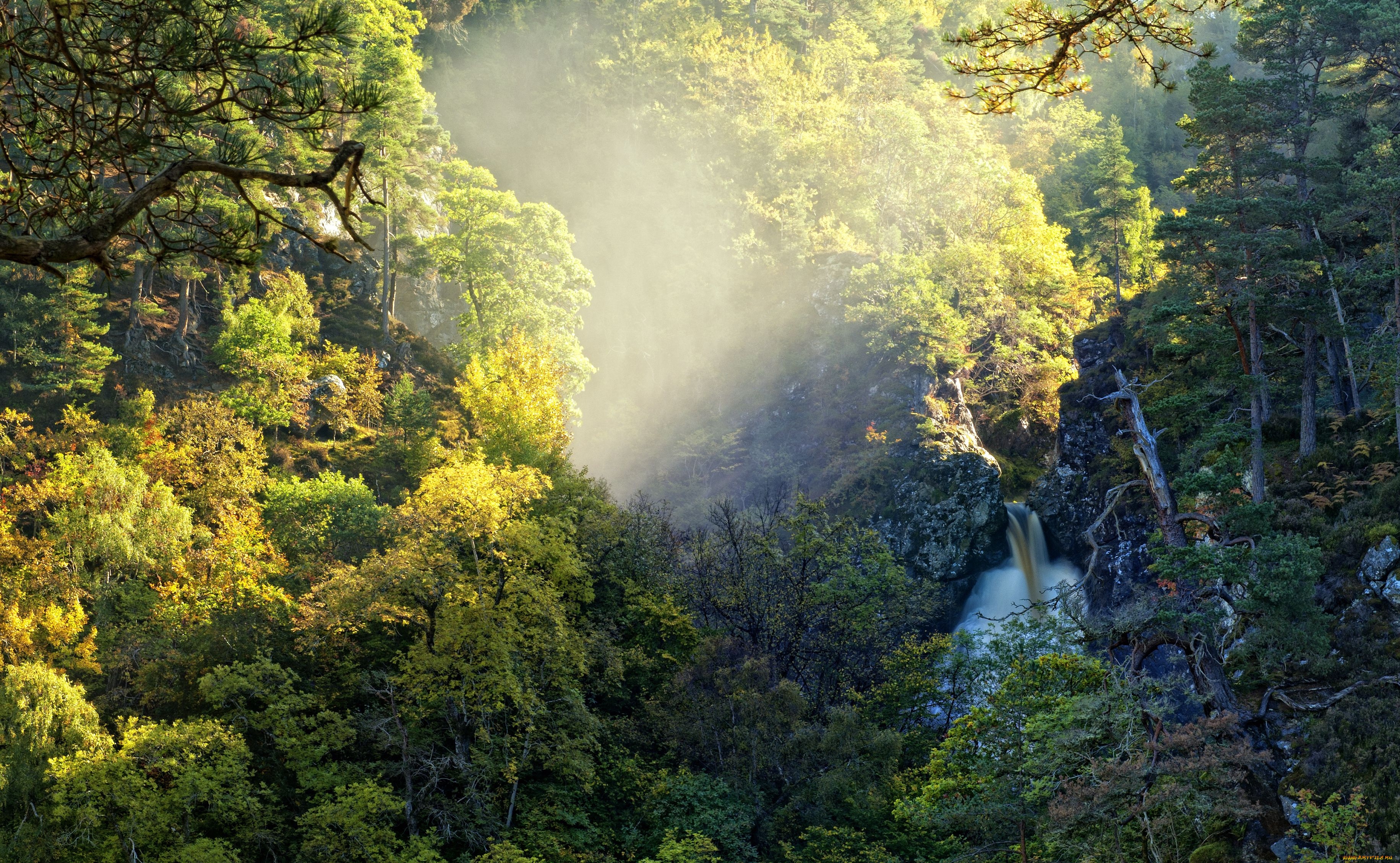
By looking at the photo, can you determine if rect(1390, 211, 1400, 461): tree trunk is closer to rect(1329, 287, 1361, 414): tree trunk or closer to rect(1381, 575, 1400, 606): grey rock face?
rect(1329, 287, 1361, 414): tree trunk

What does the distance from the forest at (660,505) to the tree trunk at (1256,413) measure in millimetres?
154

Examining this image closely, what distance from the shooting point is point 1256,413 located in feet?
72.8

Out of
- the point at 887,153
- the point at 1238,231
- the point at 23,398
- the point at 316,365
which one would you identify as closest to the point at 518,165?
the point at 887,153

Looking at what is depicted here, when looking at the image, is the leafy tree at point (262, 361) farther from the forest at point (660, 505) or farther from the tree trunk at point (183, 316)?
the tree trunk at point (183, 316)

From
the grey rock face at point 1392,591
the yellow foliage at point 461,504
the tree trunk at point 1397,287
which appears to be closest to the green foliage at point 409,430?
the yellow foliage at point 461,504

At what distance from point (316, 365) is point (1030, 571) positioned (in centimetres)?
2790

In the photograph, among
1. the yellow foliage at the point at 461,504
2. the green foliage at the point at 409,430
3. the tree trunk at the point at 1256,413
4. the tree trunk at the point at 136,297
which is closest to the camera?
the yellow foliage at the point at 461,504

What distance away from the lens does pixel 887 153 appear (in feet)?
176

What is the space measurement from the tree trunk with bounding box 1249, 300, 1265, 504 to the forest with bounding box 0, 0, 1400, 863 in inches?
6.1

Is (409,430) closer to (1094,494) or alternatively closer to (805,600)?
(805,600)

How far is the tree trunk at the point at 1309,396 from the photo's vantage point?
22562 millimetres

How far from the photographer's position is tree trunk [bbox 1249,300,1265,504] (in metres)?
21.9

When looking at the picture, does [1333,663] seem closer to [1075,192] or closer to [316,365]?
[316,365]

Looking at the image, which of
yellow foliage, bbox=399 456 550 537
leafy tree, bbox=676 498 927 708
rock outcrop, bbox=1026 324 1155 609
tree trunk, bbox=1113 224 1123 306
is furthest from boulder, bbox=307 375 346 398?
tree trunk, bbox=1113 224 1123 306
